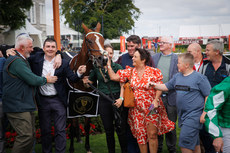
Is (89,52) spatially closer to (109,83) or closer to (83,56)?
(83,56)

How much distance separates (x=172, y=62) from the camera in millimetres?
4445

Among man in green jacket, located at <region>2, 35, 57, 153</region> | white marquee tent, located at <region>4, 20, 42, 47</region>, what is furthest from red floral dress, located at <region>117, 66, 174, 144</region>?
white marquee tent, located at <region>4, 20, 42, 47</region>

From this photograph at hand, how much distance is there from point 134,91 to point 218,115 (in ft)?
5.21

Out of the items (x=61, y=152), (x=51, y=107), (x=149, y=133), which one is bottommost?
(x=61, y=152)

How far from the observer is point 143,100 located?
12.3ft

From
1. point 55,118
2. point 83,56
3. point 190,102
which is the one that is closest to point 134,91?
point 190,102

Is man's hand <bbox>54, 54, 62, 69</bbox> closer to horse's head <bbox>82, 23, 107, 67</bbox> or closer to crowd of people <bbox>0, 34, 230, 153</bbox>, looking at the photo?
crowd of people <bbox>0, 34, 230, 153</bbox>

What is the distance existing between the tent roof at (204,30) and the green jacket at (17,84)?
3000 centimetres

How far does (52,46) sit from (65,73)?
0.51m

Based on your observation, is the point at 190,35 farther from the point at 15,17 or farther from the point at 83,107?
the point at 83,107

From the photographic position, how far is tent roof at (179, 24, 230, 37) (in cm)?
3145

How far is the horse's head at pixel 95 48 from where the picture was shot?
3806mm

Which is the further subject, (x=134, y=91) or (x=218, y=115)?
(x=134, y=91)

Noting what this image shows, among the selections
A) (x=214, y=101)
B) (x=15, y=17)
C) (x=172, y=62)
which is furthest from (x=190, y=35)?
(x=214, y=101)
